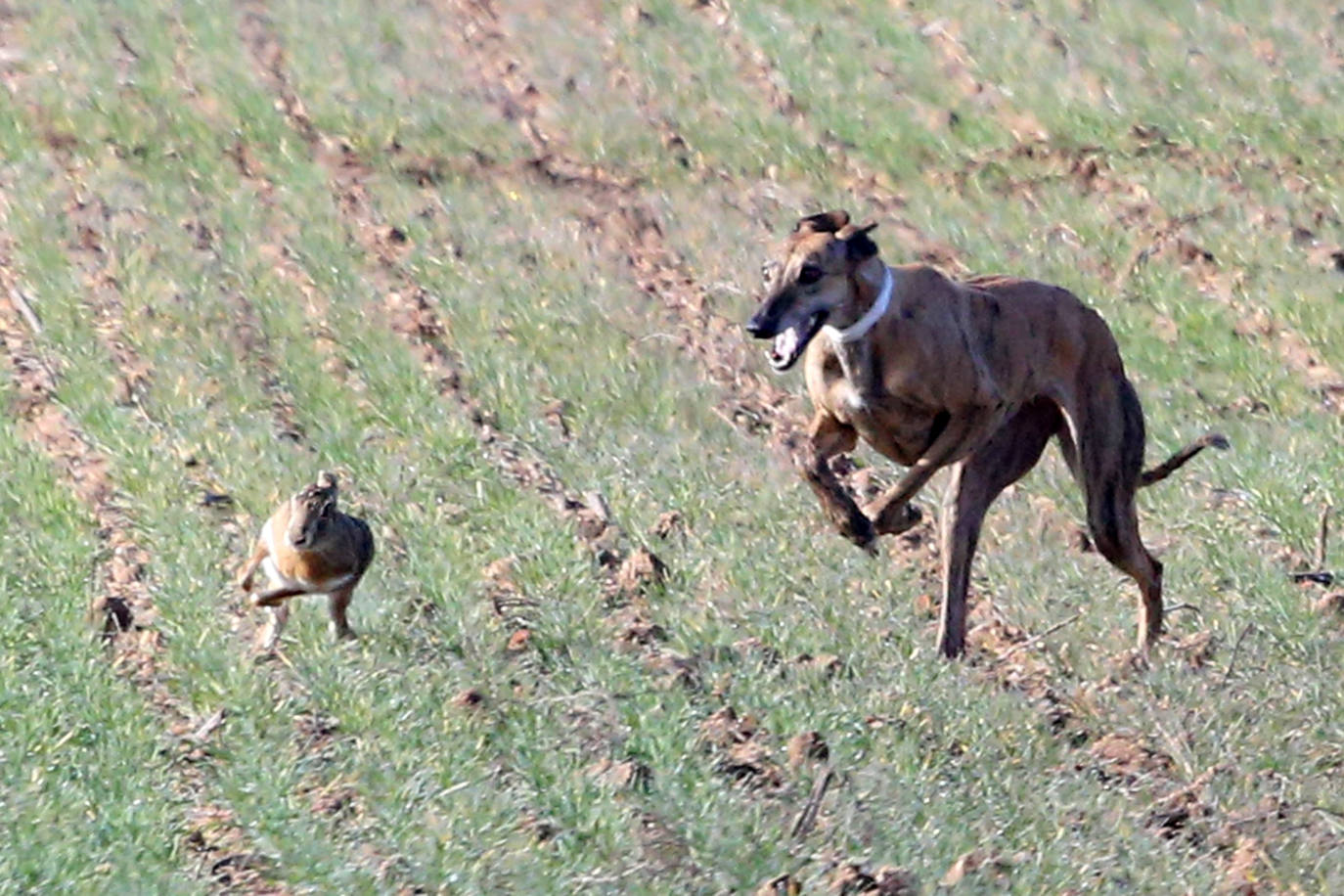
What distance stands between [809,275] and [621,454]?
3.86 m

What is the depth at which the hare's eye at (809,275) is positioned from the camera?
9547 mm

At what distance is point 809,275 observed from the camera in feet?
31.3

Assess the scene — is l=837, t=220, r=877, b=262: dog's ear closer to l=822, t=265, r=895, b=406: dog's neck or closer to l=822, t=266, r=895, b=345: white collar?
l=822, t=265, r=895, b=406: dog's neck

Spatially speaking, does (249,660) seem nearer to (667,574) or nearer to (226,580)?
(226,580)

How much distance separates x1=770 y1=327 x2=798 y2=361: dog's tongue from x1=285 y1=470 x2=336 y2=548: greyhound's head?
5.99ft

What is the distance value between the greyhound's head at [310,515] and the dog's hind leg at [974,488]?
91.7 inches

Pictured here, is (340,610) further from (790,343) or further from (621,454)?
(621,454)

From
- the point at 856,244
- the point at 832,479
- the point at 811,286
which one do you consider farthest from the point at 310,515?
the point at 856,244

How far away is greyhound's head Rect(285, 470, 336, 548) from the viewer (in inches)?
398

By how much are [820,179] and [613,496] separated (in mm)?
6113

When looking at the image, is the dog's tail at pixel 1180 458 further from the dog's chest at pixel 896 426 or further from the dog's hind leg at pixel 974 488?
the dog's chest at pixel 896 426

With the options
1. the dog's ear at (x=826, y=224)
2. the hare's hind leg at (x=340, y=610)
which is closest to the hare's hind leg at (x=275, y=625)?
the hare's hind leg at (x=340, y=610)

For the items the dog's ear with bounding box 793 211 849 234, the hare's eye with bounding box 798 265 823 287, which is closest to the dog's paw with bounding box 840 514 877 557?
the hare's eye with bounding box 798 265 823 287

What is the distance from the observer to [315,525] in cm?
1017
